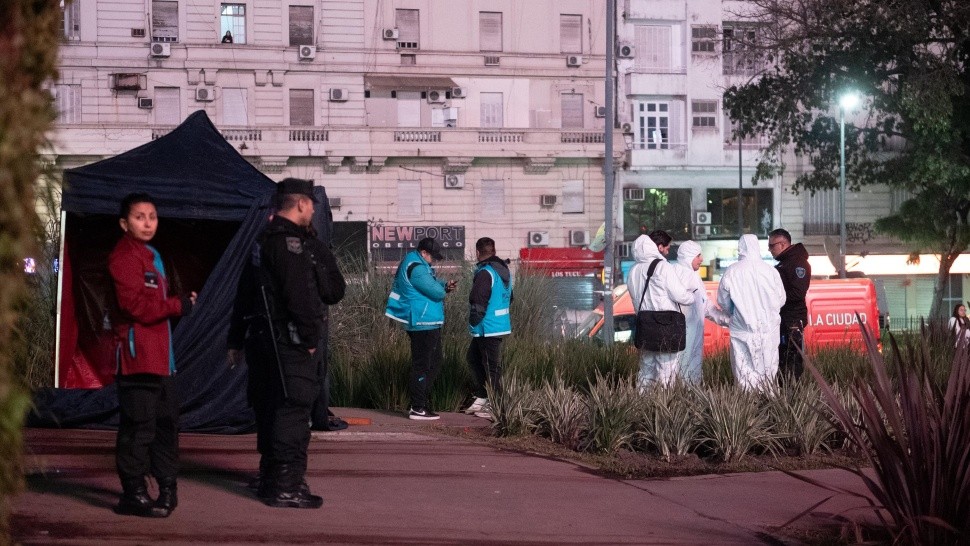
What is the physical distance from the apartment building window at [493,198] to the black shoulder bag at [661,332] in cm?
3298

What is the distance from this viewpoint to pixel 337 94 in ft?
141

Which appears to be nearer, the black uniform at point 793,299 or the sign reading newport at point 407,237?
the black uniform at point 793,299

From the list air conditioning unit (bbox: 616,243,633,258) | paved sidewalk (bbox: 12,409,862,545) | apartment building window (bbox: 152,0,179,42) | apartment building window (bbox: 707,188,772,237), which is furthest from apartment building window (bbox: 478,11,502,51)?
paved sidewalk (bbox: 12,409,862,545)

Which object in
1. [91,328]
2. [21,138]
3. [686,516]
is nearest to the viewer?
[21,138]

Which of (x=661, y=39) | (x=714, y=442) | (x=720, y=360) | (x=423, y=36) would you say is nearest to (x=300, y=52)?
(x=423, y=36)

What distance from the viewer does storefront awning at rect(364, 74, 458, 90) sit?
142ft

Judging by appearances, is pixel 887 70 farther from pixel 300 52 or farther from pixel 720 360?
pixel 300 52

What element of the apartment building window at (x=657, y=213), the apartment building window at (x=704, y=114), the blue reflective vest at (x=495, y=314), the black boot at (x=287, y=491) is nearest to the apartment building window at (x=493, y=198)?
the apartment building window at (x=657, y=213)

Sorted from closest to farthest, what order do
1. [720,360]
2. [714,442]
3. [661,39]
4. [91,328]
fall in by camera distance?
1. [714,442]
2. [91,328]
3. [720,360]
4. [661,39]

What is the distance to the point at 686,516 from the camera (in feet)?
23.4

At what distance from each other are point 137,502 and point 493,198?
38.4m

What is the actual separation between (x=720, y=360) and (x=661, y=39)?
111 feet

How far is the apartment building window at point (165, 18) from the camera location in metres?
42.4

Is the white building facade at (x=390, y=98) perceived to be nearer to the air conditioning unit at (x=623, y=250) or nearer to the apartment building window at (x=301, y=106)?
the apartment building window at (x=301, y=106)
